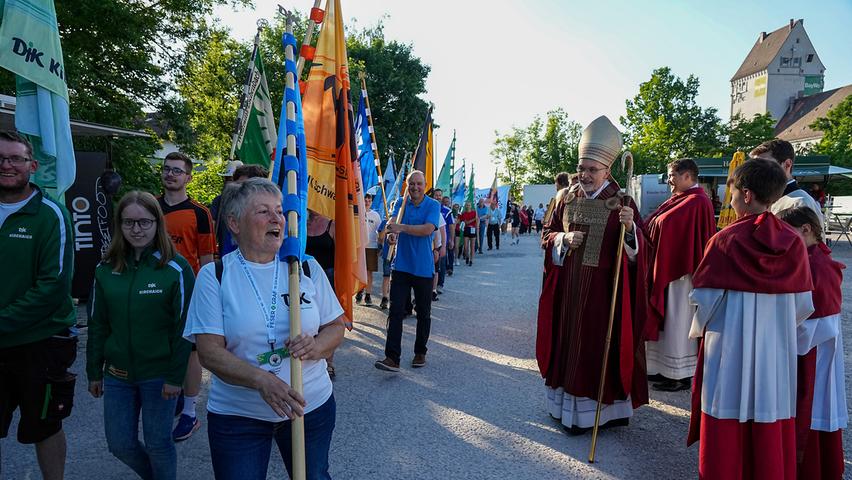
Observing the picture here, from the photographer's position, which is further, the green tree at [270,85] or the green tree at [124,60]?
the green tree at [270,85]

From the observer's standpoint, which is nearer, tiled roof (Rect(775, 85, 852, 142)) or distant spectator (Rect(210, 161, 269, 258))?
distant spectator (Rect(210, 161, 269, 258))

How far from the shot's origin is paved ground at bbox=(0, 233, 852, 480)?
3.61m

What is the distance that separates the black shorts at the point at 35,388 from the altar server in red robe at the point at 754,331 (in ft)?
11.6

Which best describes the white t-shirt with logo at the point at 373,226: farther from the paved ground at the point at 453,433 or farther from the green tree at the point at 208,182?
the green tree at the point at 208,182

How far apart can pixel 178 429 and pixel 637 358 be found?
11.3ft

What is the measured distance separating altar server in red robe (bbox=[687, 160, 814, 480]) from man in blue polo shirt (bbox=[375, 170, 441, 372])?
3089mm

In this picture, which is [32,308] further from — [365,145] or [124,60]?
[124,60]

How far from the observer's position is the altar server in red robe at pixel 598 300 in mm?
4172

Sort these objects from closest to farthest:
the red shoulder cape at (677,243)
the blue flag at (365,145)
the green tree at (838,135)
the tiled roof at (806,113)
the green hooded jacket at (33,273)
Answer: the green hooded jacket at (33,273)
the red shoulder cape at (677,243)
the blue flag at (365,145)
the green tree at (838,135)
the tiled roof at (806,113)

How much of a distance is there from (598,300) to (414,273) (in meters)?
2.14

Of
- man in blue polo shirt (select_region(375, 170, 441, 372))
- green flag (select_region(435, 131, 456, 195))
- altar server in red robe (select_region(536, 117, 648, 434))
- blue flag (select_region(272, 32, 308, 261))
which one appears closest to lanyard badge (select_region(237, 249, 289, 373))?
blue flag (select_region(272, 32, 308, 261))

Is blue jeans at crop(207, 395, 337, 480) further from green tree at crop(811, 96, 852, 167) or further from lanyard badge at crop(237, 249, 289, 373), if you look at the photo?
green tree at crop(811, 96, 852, 167)

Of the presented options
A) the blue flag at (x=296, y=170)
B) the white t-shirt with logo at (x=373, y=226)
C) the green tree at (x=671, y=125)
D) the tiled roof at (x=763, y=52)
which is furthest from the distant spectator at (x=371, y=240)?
the tiled roof at (x=763, y=52)

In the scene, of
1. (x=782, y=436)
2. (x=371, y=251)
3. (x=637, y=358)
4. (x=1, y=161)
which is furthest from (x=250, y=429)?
(x=371, y=251)
